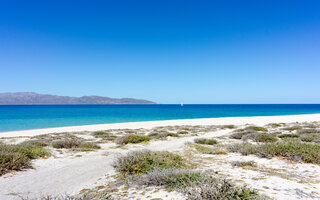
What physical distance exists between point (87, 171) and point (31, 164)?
276 centimetres

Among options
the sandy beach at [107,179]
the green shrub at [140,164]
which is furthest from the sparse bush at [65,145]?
the green shrub at [140,164]

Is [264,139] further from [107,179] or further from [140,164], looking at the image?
[107,179]

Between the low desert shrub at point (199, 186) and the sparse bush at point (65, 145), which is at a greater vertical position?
the low desert shrub at point (199, 186)

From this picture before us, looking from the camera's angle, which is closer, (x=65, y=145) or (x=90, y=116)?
(x=65, y=145)

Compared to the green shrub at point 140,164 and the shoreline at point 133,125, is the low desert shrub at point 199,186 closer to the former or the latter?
the green shrub at point 140,164

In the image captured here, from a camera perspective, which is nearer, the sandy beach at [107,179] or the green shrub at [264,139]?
the sandy beach at [107,179]

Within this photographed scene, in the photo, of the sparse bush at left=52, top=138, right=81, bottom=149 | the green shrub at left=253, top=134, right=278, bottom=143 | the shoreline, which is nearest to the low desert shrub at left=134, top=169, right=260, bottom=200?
the sparse bush at left=52, top=138, right=81, bottom=149

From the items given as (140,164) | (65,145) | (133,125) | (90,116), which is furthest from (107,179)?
(90,116)

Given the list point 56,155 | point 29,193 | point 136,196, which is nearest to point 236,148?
point 136,196

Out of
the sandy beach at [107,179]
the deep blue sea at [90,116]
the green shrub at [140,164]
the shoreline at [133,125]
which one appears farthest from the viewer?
the deep blue sea at [90,116]

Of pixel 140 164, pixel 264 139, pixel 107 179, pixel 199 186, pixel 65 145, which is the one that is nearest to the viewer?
pixel 199 186

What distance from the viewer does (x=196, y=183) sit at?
3.98 metres

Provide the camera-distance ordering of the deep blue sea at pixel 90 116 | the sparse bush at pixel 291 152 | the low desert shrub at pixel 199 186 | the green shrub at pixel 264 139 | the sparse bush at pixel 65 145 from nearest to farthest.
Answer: the low desert shrub at pixel 199 186
the sparse bush at pixel 291 152
the sparse bush at pixel 65 145
the green shrub at pixel 264 139
the deep blue sea at pixel 90 116

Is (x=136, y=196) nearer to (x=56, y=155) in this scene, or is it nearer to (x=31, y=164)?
(x=31, y=164)
